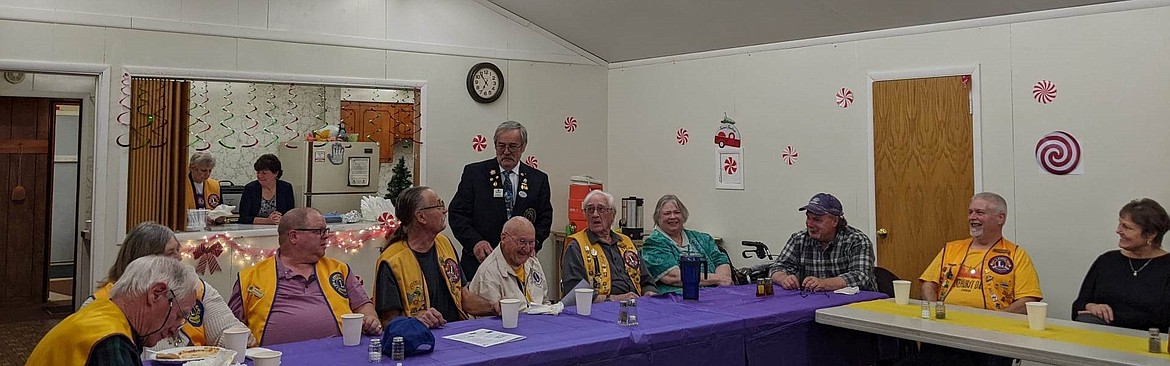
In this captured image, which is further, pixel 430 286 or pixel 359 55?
pixel 359 55

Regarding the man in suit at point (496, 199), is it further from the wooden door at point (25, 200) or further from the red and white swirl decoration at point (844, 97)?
the wooden door at point (25, 200)

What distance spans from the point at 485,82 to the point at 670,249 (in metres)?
2.32

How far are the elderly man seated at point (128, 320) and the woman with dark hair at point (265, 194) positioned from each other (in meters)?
3.81

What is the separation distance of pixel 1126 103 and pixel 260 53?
16.0 feet

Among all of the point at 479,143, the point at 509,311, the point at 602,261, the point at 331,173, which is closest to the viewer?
the point at 509,311

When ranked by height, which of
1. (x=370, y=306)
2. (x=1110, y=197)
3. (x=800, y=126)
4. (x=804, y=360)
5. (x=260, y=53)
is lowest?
(x=804, y=360)

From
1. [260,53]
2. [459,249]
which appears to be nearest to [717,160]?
[459,249]

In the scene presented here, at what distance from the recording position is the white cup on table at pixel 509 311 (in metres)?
2.89

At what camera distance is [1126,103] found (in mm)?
4172

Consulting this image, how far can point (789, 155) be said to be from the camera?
5.47 m

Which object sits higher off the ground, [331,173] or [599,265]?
[331,173]

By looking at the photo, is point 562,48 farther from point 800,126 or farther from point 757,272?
point 757,272

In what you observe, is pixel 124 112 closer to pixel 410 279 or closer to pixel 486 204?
pixel 486 204

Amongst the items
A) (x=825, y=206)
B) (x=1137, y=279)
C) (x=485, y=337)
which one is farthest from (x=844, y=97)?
(x=485, y=337)
